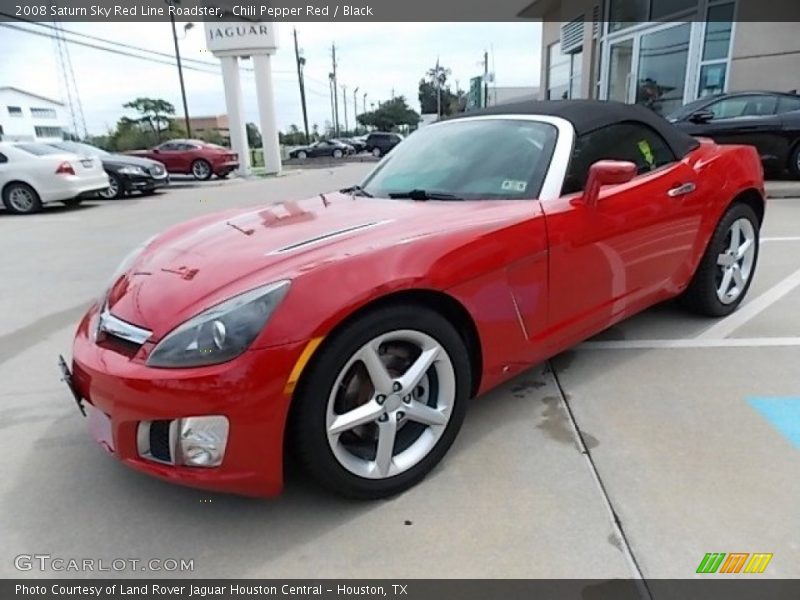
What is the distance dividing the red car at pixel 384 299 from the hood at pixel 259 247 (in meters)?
0.01

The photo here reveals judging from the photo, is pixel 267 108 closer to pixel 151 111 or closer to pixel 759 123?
pixel 759 123

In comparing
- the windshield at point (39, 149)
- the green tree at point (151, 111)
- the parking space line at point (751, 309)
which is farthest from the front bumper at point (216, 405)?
the green tree at point (151, 111)

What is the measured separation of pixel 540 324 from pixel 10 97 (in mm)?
86090

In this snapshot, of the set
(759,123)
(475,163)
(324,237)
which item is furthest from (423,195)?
(759,123)

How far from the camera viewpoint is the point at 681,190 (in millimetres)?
3082

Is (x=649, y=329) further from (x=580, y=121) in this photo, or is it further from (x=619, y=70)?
(x=619, y=70)

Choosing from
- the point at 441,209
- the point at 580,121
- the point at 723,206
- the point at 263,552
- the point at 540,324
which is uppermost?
the point at 580,121

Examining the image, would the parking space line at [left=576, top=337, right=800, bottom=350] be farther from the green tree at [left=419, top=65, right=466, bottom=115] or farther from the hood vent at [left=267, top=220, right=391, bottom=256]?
the green tree at [left=419, top=65, right=466, bottom=115]

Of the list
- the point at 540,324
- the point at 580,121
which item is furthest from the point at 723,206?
the point at 540,324

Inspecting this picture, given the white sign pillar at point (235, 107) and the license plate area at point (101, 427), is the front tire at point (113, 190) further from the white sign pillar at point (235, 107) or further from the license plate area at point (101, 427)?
the license plate area at point (101, 427)

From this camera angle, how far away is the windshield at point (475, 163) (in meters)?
2.61

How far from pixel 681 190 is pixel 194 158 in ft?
63.4

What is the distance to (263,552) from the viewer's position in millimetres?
1892

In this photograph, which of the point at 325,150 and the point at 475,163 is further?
the point at 325,150
